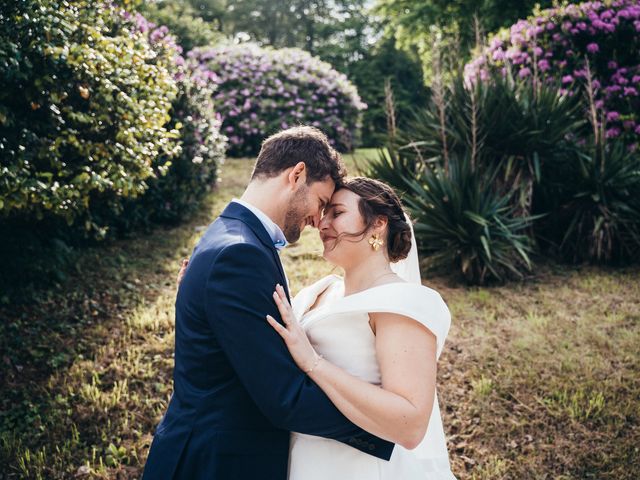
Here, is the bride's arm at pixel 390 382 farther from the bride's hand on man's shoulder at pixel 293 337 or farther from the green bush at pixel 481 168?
the green bush at pixel 481 168

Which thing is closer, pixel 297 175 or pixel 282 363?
pixel 282 363

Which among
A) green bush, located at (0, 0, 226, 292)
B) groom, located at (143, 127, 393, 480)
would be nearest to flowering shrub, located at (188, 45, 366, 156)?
green bush, located at (0, 0, 226, 292)

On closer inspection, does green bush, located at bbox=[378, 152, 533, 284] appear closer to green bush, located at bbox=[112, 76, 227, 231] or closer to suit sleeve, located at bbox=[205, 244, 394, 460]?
green bush, located at bbox=[112, 76, 227, 231]

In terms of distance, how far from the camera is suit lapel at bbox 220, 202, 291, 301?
6.99ft

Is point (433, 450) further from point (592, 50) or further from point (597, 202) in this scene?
point (592, 50)

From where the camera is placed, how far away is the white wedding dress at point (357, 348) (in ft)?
7.04

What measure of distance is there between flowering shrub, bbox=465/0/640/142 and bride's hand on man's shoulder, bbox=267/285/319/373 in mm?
7604

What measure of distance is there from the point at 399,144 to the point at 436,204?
162cm

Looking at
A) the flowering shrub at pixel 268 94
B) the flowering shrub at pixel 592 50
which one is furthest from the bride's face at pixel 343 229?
the flowering shrub at pixel 268 94

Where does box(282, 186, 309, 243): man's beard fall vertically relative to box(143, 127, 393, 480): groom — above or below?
above

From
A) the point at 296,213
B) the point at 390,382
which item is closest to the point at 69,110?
the point at 296,213

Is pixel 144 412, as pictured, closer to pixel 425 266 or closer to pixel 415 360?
pixel 415 360

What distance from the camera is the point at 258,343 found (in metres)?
1.85

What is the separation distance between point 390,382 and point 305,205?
90 centimetres
